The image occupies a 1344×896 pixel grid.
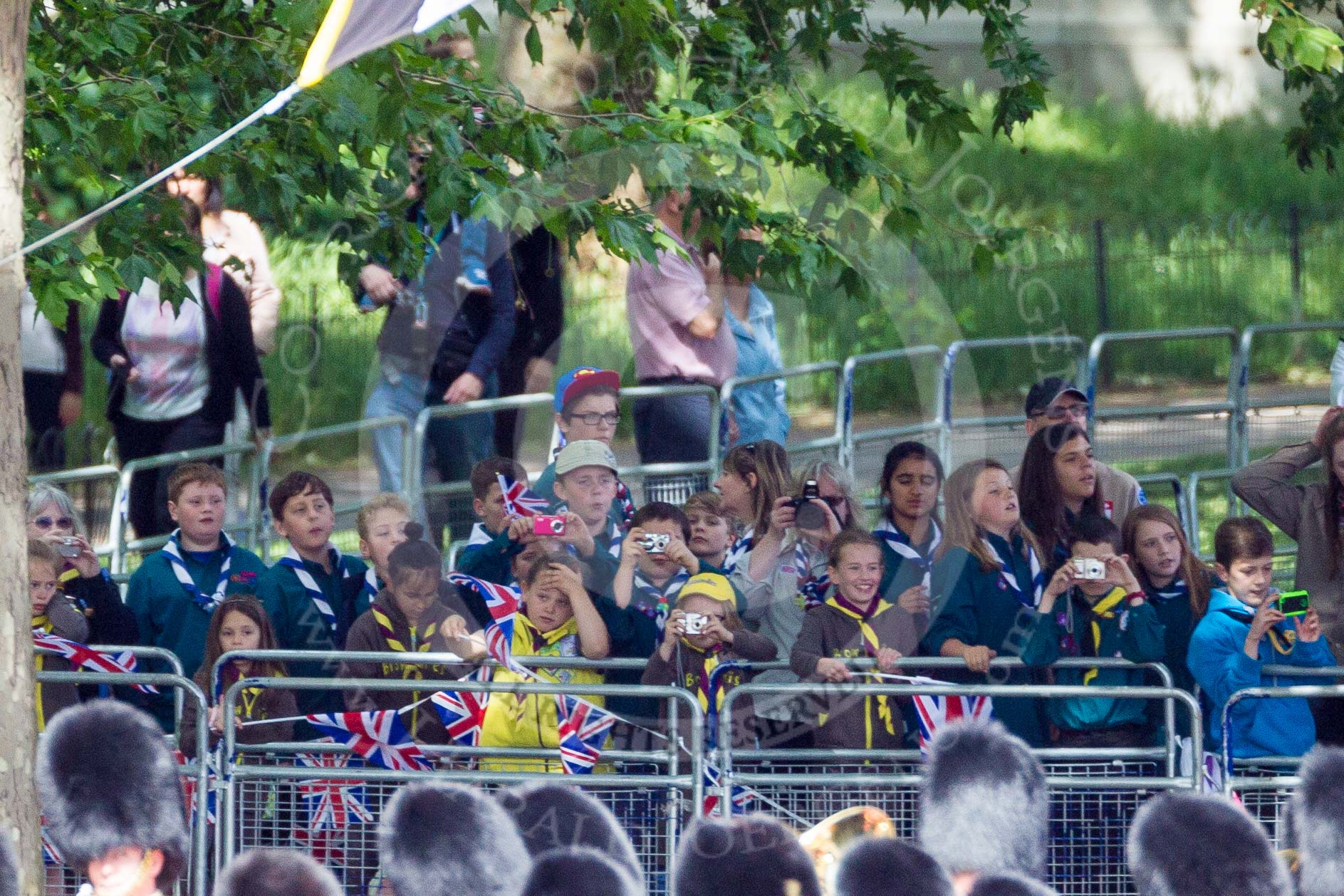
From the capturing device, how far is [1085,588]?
6.66 metres

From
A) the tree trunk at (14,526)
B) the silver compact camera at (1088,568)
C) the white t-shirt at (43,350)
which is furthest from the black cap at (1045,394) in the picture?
the white t-shirt at (43,350)

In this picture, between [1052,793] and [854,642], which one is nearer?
[1052,793]

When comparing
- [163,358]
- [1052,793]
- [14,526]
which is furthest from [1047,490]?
[163,358]

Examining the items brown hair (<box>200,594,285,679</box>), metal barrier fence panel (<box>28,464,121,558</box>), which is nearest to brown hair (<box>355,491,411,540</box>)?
brown hair (<box>200,594,285,679</box>)

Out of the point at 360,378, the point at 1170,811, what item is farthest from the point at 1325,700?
the point at 360,378

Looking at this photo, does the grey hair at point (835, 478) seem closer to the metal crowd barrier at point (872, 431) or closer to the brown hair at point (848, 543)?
the brown hair at point (848, 543)

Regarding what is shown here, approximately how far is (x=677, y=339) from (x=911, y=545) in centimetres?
206

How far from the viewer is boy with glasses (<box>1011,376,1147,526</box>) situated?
769cm

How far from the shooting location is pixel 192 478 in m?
7.31

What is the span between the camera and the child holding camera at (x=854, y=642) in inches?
251

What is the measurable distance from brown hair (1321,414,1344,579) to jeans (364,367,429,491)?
3.79 meters

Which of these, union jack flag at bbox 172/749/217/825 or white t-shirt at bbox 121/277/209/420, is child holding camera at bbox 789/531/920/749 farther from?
white t-shirt at bbox 121/277/209/420

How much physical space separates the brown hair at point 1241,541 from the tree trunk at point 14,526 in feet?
12.2

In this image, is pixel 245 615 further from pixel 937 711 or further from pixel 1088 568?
pixel 1088 568
